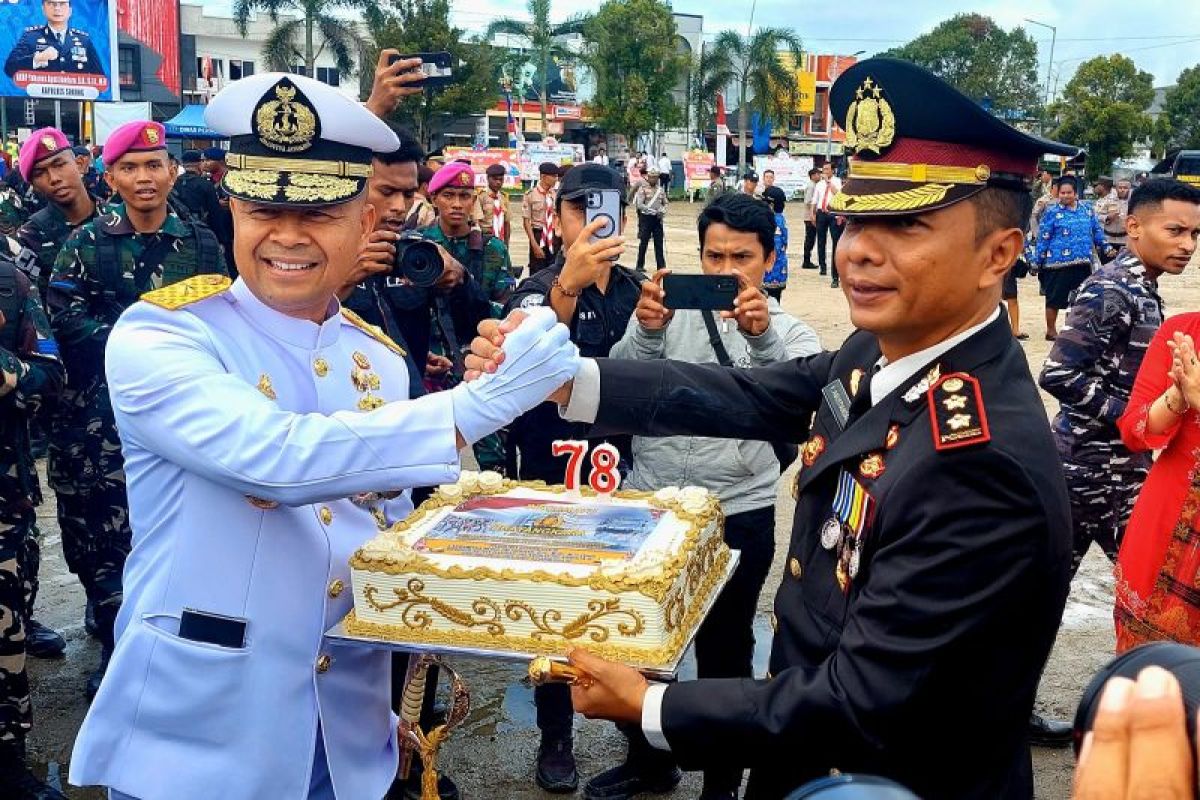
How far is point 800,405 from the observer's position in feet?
8.36

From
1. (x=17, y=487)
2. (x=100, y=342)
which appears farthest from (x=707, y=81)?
(x=17, y=487)

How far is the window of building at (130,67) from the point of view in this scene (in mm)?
46219

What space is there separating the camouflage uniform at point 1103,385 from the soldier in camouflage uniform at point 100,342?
411 cm

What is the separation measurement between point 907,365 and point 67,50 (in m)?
20.3

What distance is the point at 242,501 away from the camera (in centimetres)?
215

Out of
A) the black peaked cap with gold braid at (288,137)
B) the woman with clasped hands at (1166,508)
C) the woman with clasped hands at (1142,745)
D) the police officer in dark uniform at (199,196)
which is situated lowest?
the woman with clasped hands at (1166,508)

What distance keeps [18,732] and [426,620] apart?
2.34 m

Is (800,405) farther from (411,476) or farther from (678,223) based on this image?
(678,223)

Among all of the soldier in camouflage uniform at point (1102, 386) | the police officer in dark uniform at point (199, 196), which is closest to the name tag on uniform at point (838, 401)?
the soldier in camouflage uniform at point (1102, 386)

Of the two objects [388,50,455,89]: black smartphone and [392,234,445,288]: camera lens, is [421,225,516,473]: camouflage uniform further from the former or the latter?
[388,50,455,89]: black smartphone

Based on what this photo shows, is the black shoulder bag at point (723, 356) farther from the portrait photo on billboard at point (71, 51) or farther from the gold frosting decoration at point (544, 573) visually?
the portrait photo on billboard at point (71, 51)

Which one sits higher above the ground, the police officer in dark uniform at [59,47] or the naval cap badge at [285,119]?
the police officer in dark uniform at [59,47]

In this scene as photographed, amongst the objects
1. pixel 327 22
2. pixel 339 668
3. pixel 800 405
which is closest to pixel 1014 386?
pixel 800 405

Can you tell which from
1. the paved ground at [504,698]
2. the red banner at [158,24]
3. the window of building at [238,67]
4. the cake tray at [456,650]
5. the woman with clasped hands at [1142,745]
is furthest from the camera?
the window of building at [238,67]
